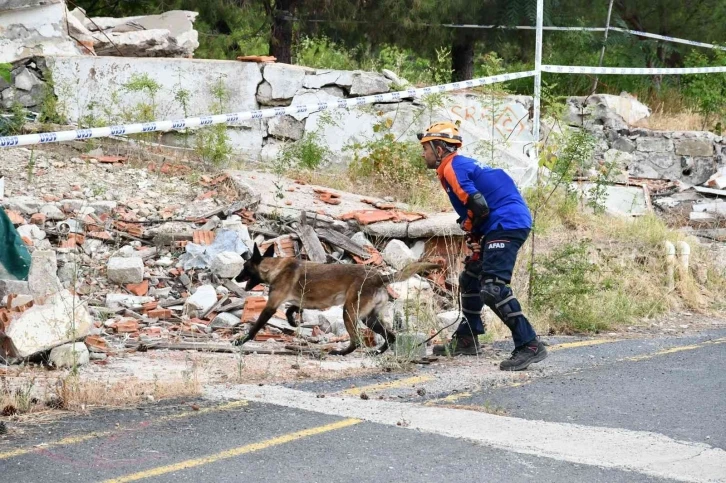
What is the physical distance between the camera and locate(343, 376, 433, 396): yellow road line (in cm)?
749

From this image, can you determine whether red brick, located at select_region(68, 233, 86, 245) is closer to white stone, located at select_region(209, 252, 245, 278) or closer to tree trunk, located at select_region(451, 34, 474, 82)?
white stone, located at select_region(209, 252, 245, 278)

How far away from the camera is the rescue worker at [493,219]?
8430mm

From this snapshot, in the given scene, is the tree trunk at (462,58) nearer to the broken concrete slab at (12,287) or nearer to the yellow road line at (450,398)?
the broken concrete slab at (12,287)

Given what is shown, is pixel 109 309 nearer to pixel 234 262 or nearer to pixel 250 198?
pixel 234 262

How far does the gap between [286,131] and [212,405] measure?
954cm

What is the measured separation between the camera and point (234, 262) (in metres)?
11.3

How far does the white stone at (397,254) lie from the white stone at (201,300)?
2.18 m

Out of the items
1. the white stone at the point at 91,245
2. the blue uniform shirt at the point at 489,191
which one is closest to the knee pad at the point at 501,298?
the blue uniform shirt at the point at 489,191

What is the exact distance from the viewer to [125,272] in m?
11.1

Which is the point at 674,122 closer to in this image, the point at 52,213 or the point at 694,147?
the point at 694,147

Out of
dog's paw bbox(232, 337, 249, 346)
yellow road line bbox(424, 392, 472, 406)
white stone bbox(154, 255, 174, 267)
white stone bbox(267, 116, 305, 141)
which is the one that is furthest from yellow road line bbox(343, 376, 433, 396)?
white stone bbox(267, 116, 305, 141)

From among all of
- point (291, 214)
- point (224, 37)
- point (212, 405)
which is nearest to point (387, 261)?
point (291, 214)

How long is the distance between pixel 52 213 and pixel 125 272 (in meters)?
1.57

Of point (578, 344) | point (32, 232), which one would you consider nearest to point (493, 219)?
point (578, 344)
